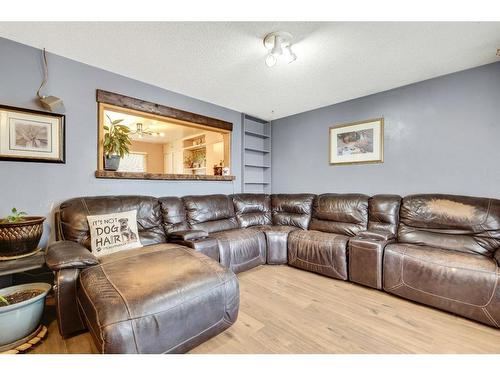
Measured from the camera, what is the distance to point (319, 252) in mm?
2586

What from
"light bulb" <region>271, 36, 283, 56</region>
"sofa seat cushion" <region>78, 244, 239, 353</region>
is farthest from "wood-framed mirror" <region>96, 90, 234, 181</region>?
"light bulb" <region>271, 36, 283, 56</region>

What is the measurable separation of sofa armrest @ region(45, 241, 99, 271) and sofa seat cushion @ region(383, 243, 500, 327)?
2.57m

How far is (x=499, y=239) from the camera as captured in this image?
1963 mm

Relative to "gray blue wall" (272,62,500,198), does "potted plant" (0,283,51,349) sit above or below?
below

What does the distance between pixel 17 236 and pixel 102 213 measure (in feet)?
1.91

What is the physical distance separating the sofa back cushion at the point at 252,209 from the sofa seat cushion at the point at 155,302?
64.5 inches

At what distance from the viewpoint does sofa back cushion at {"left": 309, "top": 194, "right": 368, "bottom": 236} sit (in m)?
2.78

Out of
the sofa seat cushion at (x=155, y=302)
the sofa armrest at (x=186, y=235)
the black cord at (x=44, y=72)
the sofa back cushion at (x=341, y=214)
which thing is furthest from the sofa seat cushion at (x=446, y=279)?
the black cord at (x=44, y=72)

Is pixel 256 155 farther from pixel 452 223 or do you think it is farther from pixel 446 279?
pixel 446 279

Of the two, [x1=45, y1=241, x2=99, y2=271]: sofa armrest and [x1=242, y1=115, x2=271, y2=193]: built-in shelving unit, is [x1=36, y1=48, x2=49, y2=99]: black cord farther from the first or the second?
[x1=242, y1=115, x2=271, y2=193]: built-in shelving unit

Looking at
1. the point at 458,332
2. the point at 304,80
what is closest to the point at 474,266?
the point at 458,332

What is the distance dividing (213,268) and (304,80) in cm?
235

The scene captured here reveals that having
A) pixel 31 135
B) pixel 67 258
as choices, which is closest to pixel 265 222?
pixel 67 258
